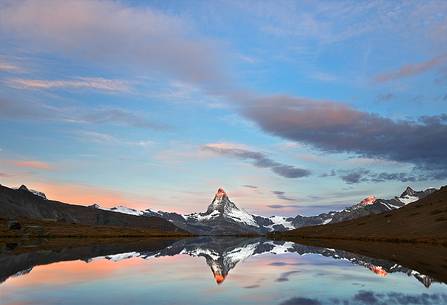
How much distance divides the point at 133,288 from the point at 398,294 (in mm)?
20149

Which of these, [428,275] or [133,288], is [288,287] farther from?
[428,275]

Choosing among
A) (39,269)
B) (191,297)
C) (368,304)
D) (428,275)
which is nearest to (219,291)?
(191,297)

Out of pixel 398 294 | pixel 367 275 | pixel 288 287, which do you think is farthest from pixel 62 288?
pixel 367 275

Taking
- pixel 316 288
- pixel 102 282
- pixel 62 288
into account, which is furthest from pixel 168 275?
pixel 316 288

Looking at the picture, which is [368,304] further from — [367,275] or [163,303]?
[367,275]

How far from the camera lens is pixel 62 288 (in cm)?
3544

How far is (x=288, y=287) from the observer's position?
1457 inches

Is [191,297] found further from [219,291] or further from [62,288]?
[62,288]

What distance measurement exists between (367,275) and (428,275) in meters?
5.75

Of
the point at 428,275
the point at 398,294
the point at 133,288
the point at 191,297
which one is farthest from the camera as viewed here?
the point at 428,275

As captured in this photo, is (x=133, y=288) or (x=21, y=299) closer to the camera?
(x=21, y=299)

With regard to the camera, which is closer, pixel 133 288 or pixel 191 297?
pixel 191 297

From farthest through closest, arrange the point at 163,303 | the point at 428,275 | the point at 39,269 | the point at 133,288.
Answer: the point at 39,269 < the point at 428,275 < the point at 133,288 < the point at 163,303

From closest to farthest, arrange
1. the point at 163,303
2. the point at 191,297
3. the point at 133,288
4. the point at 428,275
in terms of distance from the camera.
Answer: the point at 163,303
the point at 191,297
the point at 133,288
the point at 428,275
